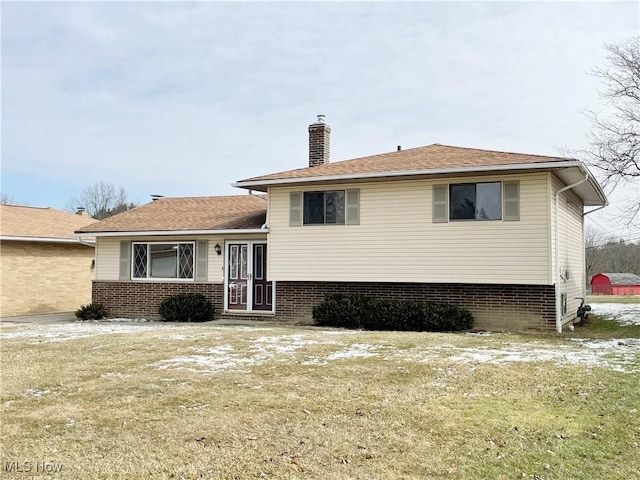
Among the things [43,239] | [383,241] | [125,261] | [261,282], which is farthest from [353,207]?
[43,239]

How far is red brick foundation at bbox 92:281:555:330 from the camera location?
41.3 ft

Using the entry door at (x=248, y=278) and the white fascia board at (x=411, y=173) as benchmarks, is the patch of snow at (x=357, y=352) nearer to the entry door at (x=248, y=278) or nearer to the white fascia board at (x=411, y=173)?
the white fascia board at (x=411, y=173)

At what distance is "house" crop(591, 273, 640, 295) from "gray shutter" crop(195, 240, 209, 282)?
36909mm

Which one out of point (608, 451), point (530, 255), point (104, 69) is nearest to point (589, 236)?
point (530, 255)

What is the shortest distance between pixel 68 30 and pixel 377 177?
7.34m

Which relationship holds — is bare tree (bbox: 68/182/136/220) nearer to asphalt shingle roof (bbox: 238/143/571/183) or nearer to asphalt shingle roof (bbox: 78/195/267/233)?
asphalt shingle roof (bbox: 78/195/267/233)

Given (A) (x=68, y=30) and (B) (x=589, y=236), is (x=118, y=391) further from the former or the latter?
(B) (x=589, y=236)

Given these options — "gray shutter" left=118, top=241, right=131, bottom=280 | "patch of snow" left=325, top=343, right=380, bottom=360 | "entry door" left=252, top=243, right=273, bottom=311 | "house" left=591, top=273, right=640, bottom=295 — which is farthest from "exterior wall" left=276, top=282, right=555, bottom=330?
"house" left=591, top=273, right=640, bottom=295

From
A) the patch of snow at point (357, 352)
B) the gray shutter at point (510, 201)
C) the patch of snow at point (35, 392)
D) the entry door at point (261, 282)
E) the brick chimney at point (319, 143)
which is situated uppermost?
the brick chimney at point (319, 143)

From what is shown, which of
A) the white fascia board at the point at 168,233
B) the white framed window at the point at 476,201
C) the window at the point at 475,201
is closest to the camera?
the white framed window at the point at 476,201

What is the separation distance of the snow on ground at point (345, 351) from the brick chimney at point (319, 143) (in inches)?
275

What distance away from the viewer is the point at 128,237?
1723cm

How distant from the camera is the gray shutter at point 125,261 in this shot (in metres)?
17.2

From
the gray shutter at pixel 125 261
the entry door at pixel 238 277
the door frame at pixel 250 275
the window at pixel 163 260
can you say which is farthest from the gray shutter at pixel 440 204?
the gray shutter at pixel 125 261
